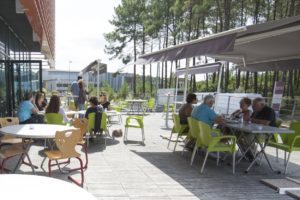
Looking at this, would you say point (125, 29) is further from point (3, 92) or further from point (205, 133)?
point (205, 133)

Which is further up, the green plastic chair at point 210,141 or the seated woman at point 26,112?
the seated woman at point 26,112

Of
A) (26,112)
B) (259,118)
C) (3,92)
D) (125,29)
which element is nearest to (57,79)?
(125,29)

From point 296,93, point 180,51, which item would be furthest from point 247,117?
point 296,93

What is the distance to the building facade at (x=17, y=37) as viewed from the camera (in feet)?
20.2

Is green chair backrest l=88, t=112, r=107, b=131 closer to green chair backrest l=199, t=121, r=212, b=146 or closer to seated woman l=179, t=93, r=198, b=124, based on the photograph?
seated woman l=179, t=93, r=198, b=124

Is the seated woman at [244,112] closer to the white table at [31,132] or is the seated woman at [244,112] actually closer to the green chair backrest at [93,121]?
the green chair backrest at [93,121]

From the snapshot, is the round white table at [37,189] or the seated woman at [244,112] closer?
the round white table at [37,189]

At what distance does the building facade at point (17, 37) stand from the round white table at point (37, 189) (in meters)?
3.25

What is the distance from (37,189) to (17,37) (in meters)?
10.1

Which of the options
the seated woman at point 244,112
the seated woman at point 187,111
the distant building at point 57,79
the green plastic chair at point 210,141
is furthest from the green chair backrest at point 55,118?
the distant building at point 57,79

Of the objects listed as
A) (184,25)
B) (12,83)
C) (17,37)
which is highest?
(184,25)

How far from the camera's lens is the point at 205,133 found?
17.7 ft

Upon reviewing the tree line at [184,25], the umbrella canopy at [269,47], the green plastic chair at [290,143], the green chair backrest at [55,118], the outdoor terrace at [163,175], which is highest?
the tree line at [184,25]

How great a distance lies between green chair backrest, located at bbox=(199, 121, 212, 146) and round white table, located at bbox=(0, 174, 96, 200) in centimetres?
358
